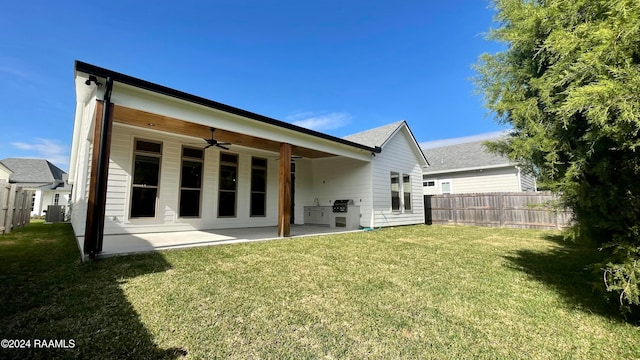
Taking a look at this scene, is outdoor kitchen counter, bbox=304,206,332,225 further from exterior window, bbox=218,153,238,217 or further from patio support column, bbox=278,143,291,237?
patio support column, bbox=278,143,291,237

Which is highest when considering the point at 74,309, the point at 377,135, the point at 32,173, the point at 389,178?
the point at 377,135

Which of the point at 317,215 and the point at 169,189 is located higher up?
the point at 169,189

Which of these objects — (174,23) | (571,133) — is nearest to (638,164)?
(571,133)

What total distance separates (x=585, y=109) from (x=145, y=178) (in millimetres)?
9293

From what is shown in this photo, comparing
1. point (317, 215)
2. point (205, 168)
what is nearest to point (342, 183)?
point (317, 215)

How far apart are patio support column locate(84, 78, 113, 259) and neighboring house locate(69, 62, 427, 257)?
0.5 inches

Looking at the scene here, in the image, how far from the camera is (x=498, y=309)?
290 cm

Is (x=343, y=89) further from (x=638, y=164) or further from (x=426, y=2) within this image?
(x=638, y=164)

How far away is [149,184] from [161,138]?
4.65 ft

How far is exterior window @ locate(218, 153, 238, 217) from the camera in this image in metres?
9.09

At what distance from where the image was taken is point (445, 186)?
16438 millimetres

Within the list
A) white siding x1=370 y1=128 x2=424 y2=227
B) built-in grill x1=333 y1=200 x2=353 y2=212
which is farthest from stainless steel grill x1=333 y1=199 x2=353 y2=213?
white siding x1=370 y1=128 x2=424 y2=227

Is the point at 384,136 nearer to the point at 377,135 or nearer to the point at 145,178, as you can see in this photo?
the point at 377,135

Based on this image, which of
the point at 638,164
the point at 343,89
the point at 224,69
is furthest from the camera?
the point at 343,89
